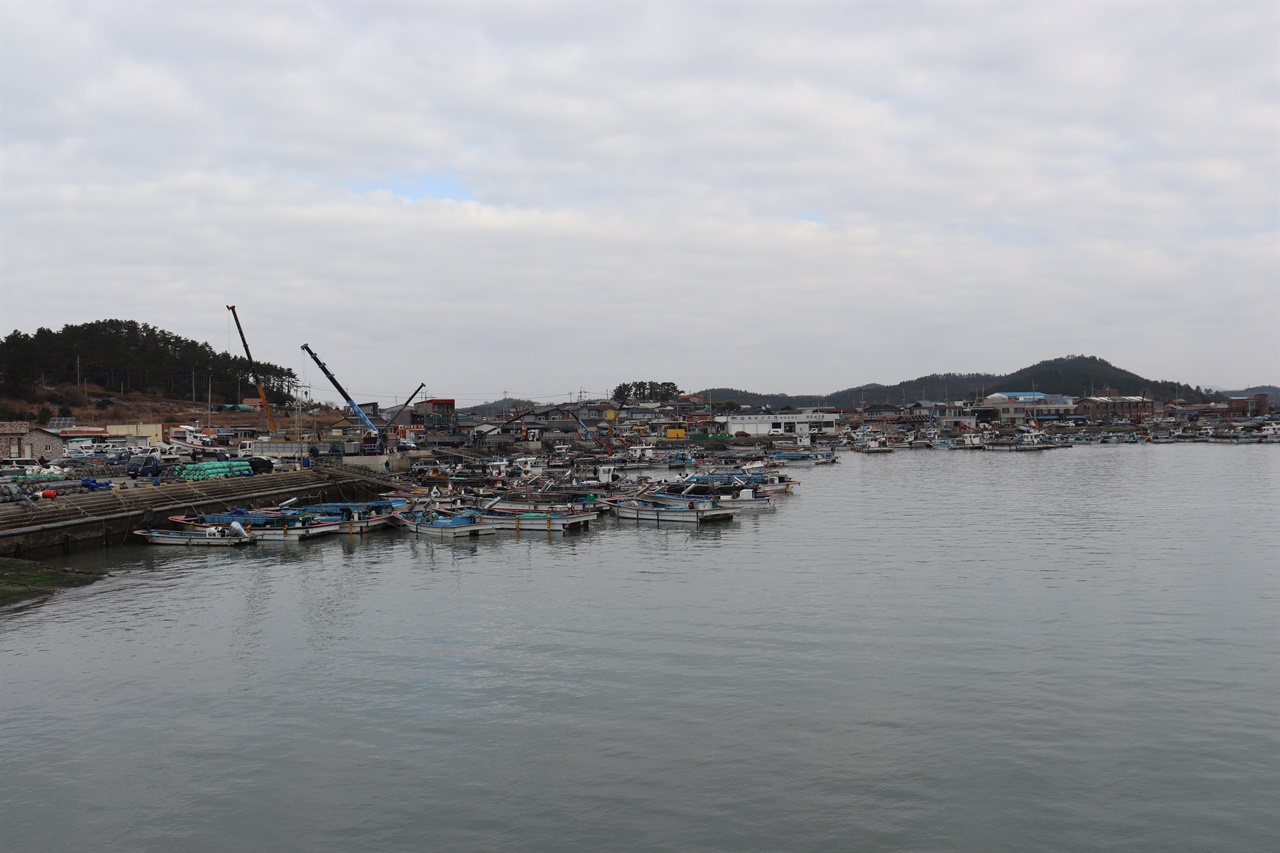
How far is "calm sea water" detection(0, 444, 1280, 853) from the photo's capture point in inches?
428

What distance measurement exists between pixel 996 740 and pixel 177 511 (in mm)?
38216

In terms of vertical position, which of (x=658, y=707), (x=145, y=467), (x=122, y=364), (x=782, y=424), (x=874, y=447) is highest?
(x=122, y=364)

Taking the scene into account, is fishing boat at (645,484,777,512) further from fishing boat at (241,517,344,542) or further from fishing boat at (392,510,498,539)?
fishing boat at (241,517,344,542)

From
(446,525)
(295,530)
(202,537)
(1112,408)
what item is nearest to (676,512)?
(446,525)

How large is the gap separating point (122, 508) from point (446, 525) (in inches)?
574

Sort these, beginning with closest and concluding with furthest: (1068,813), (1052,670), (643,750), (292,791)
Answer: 1. (1068,813)
2. (292,791)
3. (643,750)
4. (1052,670)

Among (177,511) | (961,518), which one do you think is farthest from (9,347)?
(961,518)

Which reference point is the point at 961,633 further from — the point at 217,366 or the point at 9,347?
the point at 217,366

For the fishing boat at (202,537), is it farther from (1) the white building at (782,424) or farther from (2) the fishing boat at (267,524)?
(1) the white building at (782,424)

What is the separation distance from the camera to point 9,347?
8469 centimetres

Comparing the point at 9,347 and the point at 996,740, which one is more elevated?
the point at 9,347

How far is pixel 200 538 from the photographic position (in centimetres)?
3503

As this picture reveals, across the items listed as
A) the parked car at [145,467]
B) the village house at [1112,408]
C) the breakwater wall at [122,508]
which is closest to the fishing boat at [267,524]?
the breakwater wall at [122,508]

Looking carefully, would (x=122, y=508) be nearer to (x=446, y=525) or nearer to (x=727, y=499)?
(x=446, y=525)
